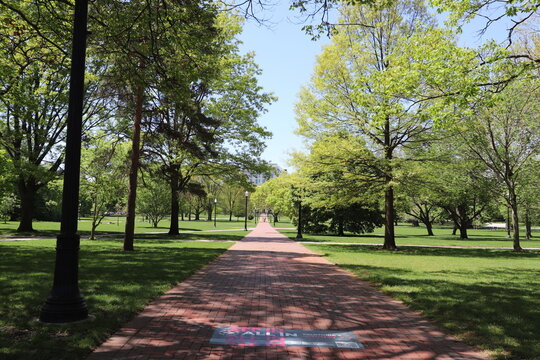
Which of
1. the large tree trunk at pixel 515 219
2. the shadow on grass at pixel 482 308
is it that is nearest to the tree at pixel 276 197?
the large tree trunk at pixel 515 219

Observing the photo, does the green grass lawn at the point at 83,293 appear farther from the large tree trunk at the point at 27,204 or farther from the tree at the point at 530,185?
the tree at the point at 530,185

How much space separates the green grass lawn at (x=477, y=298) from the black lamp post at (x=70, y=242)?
5.50 metres

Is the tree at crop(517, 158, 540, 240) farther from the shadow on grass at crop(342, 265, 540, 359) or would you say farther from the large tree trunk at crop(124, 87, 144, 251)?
the large tree trunk at crop(124, 87, 144, 251)

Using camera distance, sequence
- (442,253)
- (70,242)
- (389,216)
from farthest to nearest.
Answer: (389,216) → (442,253) → (70,242)

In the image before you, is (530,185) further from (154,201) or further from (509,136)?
(154,201)

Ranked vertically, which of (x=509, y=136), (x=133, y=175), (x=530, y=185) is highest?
(x=509, y=136)

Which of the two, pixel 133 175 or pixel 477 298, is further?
pixel 133 175

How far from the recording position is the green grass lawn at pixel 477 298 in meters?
4.82

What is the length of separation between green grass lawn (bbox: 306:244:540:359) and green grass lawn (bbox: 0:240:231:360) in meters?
4.92

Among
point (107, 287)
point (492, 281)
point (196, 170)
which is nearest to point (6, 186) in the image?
point (196, 170)

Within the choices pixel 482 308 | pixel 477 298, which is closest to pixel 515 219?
pixel 477 298

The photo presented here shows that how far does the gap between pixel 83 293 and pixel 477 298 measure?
25.6 ft

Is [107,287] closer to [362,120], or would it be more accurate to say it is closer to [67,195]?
[67,195]

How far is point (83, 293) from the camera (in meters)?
6.59
